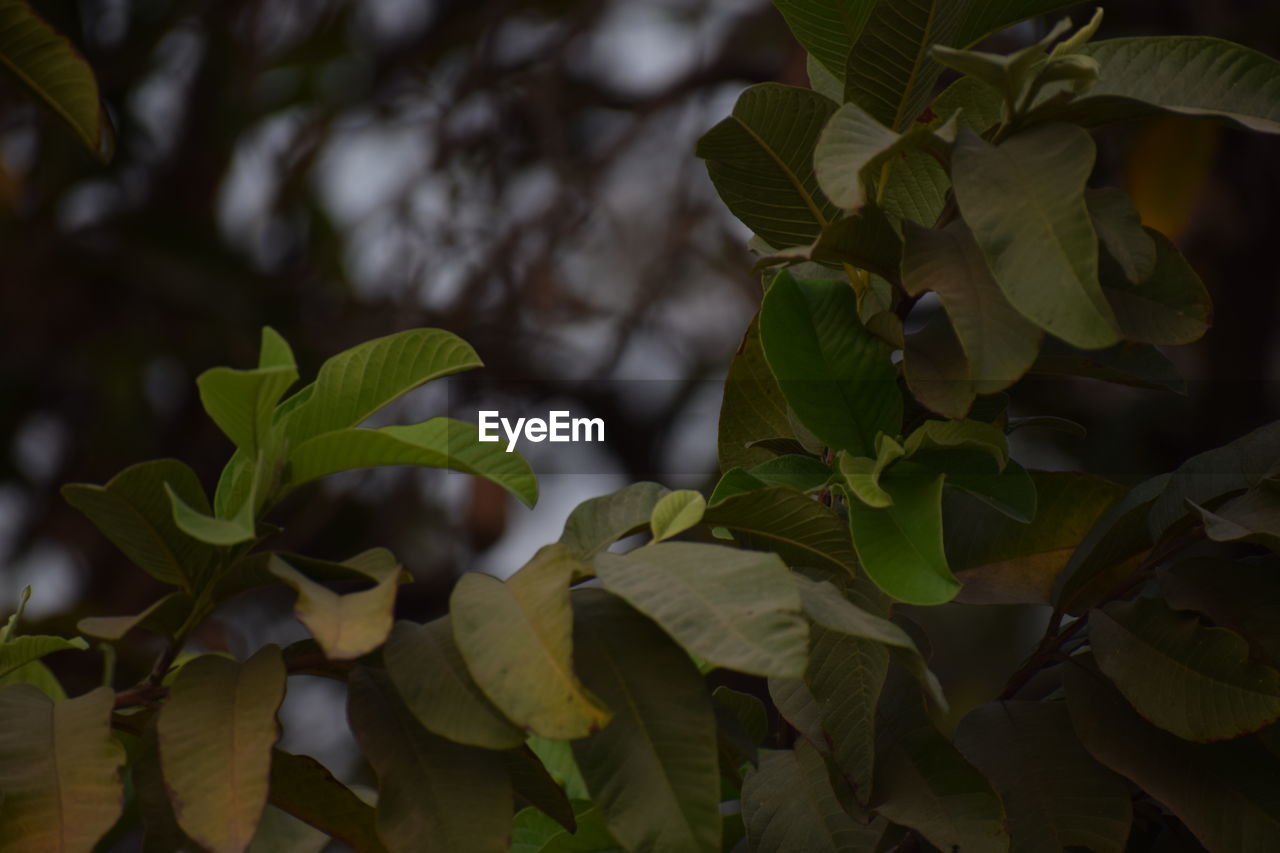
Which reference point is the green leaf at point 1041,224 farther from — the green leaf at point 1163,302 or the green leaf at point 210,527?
the green leaf at point 210,527

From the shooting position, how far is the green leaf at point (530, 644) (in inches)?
13.2

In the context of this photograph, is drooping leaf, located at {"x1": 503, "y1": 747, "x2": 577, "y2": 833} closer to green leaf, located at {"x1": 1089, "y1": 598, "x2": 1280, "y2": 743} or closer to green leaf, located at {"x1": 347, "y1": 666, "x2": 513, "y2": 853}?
green leaf, located at {"x1": 347, "y1": 666, "x2": 513, "y2": 853}

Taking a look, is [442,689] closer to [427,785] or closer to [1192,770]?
[427,785]

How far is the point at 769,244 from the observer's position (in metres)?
0.51

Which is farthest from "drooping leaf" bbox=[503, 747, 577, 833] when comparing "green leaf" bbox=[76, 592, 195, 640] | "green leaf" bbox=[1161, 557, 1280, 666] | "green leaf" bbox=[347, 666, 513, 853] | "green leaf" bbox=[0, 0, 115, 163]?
"green leaf" bbox=[0, 0, 115, 163]

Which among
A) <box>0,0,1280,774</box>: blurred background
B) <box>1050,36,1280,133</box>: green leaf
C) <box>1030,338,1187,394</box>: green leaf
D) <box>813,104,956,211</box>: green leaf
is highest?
<box>1050,36,1280,133</box>: green leaf

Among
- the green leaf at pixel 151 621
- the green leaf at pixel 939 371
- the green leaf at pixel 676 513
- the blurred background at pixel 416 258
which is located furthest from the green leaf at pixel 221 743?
the blurred background at pixel 416 258

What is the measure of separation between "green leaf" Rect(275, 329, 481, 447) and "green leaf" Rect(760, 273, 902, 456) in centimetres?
11

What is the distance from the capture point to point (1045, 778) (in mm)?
435

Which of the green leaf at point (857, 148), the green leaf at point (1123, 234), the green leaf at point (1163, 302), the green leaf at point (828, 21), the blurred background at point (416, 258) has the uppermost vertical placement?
the green leaf at point (828, 21)

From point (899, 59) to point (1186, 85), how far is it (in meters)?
0.10

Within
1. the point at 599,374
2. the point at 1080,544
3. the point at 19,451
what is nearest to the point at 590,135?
the point at 599,374

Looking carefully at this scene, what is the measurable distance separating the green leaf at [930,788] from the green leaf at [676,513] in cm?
11

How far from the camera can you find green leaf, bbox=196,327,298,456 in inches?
15.0
